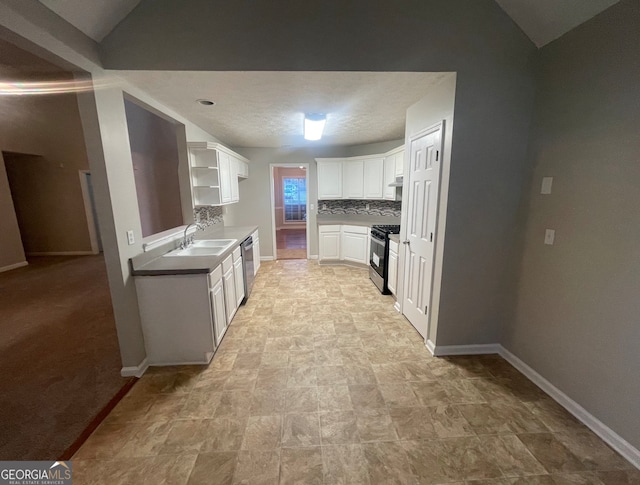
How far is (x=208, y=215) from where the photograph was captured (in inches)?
152

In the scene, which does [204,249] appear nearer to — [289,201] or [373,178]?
[373,178]

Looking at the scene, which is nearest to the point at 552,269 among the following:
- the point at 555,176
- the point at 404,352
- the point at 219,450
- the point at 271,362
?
the point at 555,176

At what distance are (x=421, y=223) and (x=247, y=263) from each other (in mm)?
2445

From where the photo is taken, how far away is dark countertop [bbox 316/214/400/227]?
15.9 feet

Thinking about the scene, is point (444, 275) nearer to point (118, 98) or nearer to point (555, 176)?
point (555, 176)

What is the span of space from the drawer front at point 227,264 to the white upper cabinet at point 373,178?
9.59ft

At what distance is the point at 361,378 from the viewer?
2082 millimetres

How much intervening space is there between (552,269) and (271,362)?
2404 millimetres

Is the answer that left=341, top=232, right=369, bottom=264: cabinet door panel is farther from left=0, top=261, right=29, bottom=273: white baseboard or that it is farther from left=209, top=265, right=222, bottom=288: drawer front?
left=0, top=261, right=29, bottom=273: white baseboard

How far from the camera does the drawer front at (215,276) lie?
2252 millimetres

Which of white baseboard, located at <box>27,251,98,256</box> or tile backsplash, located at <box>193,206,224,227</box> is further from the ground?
tile backsplash, located at <box>193,206,224,227</box>

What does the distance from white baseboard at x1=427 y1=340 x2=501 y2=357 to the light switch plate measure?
1.10 metres

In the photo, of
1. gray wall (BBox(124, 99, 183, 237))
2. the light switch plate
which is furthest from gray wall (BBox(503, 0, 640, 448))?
gray wall (BBox(124, 99, 183, 237))

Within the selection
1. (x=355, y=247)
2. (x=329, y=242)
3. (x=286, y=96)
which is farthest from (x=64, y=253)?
(x=286, y=96)
